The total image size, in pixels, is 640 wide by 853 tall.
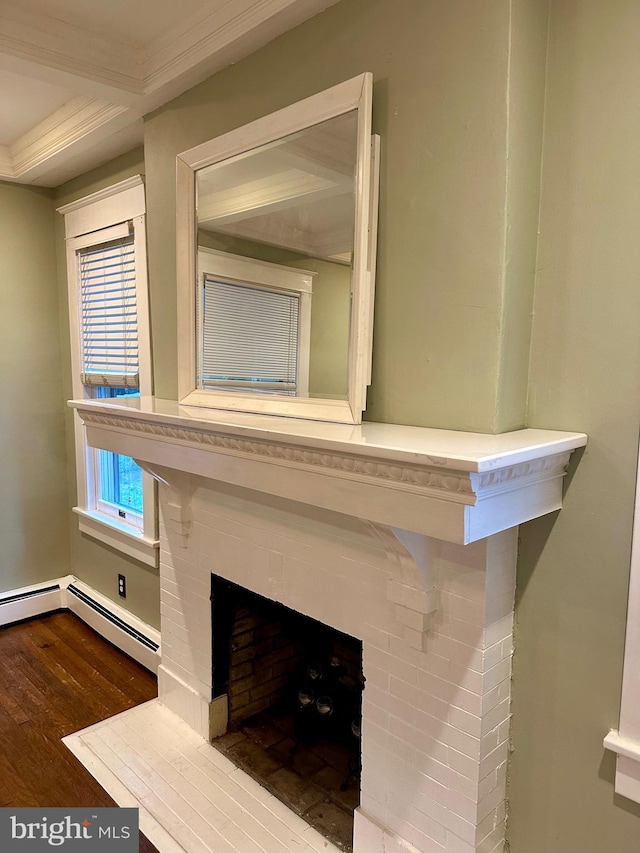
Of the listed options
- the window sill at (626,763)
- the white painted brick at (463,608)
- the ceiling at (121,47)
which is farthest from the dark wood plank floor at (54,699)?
the ceiling at (121,47)

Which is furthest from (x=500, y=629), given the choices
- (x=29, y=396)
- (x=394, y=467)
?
(x=29, y=396)

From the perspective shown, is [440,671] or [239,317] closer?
[440,671]

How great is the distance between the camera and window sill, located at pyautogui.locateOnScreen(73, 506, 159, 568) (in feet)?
8.54

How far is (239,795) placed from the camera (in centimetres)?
184

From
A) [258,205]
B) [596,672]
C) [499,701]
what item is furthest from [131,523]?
[596,672]

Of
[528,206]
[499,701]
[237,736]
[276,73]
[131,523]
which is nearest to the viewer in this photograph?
[528,206]

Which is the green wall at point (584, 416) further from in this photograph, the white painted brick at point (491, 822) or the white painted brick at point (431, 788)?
the white painted brick at point (431, 788)

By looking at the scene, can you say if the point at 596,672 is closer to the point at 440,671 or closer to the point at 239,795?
the point at 440,671

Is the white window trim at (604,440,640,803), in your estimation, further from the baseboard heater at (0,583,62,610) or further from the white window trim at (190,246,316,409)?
the baseboard heater at (0,583,62,610)

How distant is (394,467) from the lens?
42.9 inches

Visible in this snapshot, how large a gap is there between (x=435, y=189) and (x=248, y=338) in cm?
73

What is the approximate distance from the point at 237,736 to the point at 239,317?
1.54 metres

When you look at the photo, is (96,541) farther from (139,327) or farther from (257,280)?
(257,280)

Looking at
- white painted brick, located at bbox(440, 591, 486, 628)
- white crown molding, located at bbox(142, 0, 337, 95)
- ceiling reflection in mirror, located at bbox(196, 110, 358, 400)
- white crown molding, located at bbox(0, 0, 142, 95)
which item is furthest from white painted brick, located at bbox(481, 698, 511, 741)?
white crown molding, located at bbox(0, 0, 142, 95)
